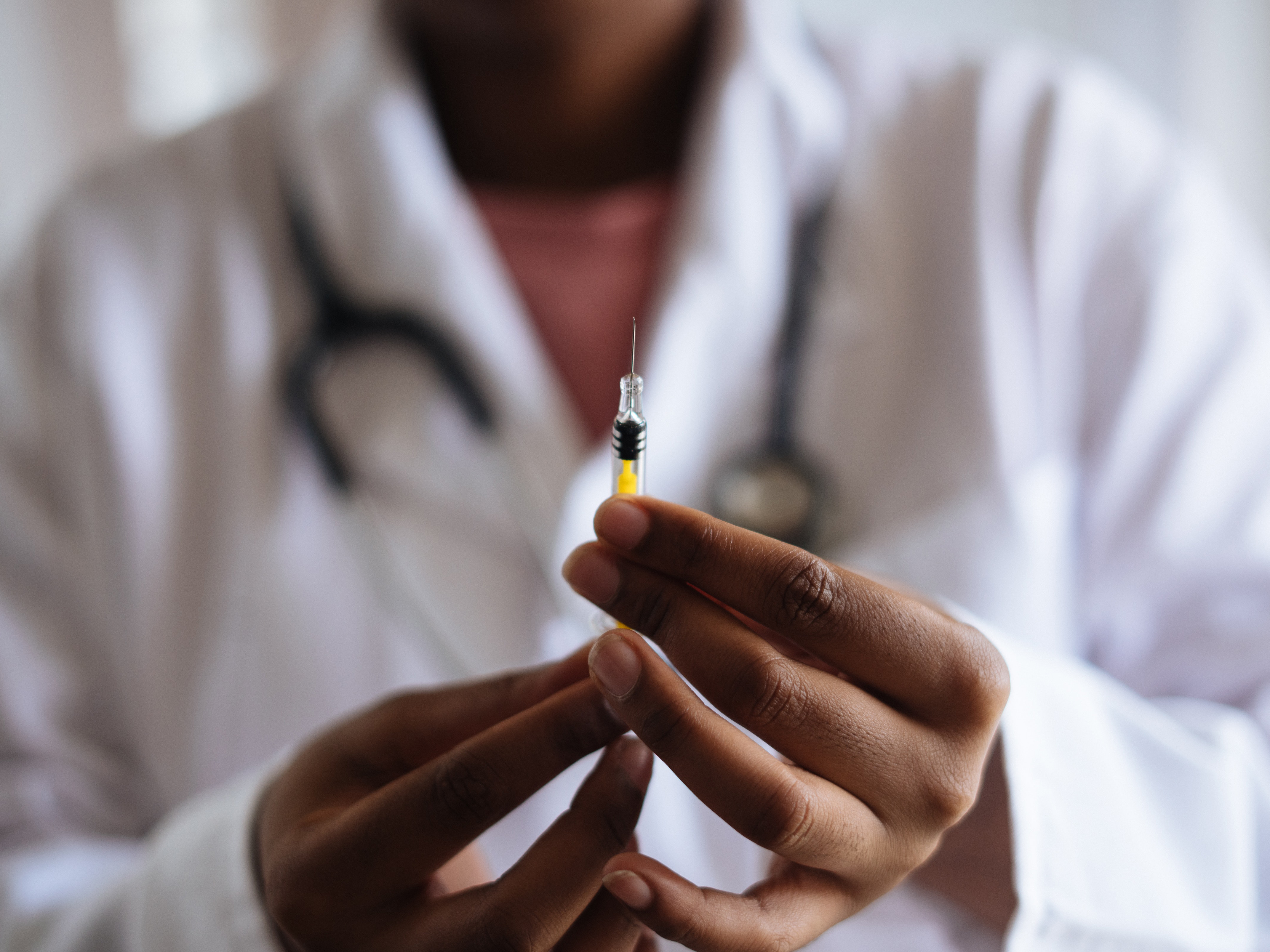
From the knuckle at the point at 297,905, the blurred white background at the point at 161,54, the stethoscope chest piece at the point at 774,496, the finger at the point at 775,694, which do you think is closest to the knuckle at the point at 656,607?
the finger at the point at 775,694

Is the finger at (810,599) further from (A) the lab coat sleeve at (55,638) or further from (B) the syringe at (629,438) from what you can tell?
(A) the lab coat sleeve at (55,638)

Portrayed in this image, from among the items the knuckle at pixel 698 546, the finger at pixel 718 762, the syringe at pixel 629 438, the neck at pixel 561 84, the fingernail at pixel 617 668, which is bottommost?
the finger at pixel 718 762

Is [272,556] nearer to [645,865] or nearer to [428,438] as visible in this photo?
[428,438]

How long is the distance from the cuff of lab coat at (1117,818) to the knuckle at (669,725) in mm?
157

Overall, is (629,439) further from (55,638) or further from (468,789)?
(55,638)

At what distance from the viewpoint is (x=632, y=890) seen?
25 cm

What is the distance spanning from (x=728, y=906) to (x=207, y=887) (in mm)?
235

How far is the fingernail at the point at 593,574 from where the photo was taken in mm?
266

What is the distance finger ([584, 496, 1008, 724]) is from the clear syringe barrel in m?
0.02

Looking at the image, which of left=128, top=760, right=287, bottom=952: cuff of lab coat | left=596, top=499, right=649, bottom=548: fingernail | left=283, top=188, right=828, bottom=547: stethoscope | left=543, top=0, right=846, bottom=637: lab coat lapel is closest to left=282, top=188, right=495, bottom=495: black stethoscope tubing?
left=283, top=188, right=828, bottom=547: stethoscope

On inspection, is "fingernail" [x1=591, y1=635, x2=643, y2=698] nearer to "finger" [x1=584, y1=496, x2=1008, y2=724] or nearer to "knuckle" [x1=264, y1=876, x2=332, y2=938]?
"finger" [x1=584, y1=496, x2=1008, y2=724]

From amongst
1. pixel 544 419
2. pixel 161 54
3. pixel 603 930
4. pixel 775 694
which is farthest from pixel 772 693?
pixel 161 54

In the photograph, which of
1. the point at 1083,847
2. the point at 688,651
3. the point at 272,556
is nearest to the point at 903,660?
the point at 688,651

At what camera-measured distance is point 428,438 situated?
0.58 metres
